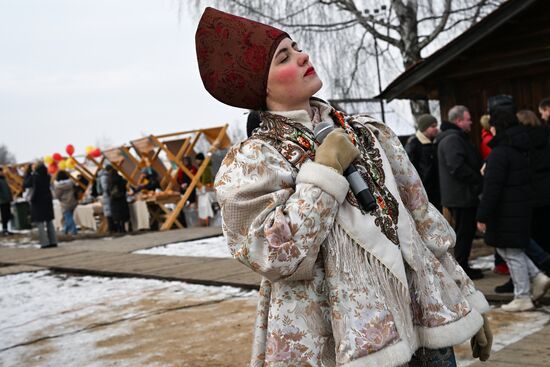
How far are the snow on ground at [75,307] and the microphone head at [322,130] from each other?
139 inches

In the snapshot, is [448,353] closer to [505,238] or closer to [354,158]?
[354,158]

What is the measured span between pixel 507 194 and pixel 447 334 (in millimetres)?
3875

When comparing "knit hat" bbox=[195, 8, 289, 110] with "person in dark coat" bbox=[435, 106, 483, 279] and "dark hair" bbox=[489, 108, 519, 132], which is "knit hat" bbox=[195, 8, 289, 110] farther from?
"person in dark coat" bbox=[435, 106, 483, 279]

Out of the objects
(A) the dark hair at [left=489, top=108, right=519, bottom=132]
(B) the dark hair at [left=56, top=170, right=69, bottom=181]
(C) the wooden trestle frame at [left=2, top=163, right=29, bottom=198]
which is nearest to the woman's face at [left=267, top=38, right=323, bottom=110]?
(A) the dark hair at [left=489, top=108, right=519, bottom=132]

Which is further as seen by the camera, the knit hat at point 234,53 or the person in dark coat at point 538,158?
the person in dark coat at point 538,158

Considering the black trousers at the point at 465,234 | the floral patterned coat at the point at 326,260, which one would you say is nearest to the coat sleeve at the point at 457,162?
the black trousers at the point at 465,234

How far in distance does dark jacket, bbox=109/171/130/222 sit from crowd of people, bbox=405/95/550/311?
10407 mm

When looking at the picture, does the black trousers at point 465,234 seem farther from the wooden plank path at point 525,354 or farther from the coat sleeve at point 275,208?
the coat sleeve at point 275,208

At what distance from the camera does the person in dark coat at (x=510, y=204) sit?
573cm

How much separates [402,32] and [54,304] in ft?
43.8

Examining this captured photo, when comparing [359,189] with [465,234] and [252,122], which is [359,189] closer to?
[252,122]

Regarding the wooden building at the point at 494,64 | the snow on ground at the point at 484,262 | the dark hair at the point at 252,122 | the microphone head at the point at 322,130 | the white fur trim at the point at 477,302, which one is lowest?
the snow on ground at the point at 484,262

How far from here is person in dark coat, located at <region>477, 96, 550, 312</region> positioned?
18.8 ft

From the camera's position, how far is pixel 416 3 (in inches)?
742
